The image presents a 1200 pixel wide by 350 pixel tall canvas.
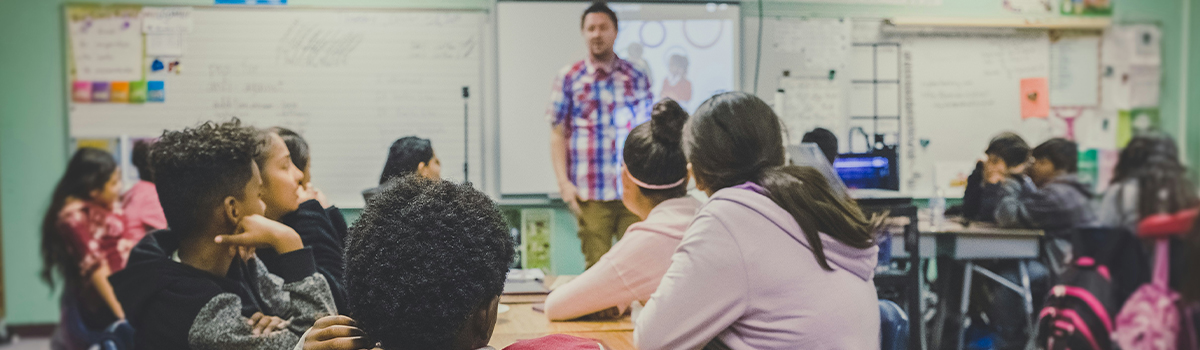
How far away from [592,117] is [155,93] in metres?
2.24

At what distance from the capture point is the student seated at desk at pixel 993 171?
11.2ft

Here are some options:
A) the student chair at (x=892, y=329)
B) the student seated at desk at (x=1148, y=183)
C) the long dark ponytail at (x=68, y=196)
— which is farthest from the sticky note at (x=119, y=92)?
the student seated at desk at (x=1148, y=183)

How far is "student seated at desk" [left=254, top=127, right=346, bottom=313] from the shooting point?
1.46m

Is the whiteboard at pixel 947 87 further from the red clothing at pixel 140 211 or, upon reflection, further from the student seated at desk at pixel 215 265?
the student seated at desk at pixel 215 265

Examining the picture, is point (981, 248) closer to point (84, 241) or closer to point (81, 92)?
point (84, 241)

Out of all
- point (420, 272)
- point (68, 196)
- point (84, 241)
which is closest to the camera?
point (420, 272)

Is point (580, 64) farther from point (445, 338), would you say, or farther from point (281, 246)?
point (445, 338)

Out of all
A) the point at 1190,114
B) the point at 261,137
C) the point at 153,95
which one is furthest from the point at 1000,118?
the point at 153,95

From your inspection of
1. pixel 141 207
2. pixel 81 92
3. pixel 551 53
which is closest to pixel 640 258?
pixel 141 207

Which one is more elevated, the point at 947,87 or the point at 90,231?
the point at 947,87

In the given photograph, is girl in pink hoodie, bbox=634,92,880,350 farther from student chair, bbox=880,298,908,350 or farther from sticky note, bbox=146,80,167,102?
sticky note, bbox=146,80,167,102

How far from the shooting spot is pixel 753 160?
1346 millimetres

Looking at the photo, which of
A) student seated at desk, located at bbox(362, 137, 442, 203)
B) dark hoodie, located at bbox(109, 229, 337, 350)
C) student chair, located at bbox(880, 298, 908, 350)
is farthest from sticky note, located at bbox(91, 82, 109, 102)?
student chair, located at bbox(880, 298, 908, 350)

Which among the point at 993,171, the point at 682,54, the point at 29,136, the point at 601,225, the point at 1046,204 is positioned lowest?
the point at 601,225
